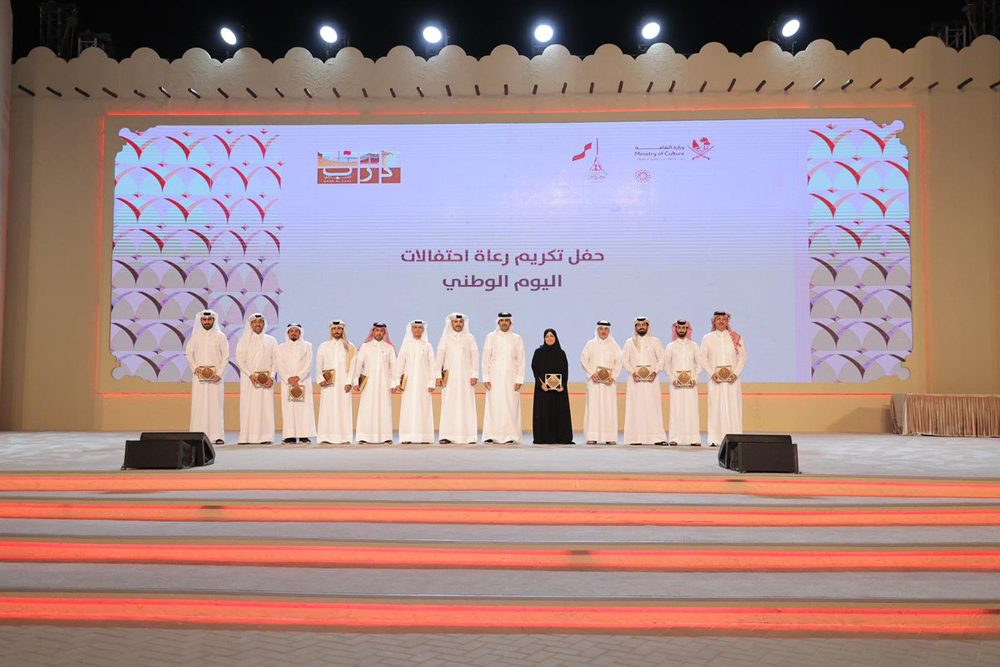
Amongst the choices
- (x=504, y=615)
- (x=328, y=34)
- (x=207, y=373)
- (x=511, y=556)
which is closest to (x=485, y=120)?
(x=328, y=34)

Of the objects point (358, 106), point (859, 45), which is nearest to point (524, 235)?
point (358, 106)

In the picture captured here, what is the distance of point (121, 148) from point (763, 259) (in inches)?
288

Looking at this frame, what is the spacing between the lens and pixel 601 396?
7973 millimetres

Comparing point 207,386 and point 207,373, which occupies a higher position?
point 207,373

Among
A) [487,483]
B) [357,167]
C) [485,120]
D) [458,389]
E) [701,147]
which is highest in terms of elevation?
[485,120]

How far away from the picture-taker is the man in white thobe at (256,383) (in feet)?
26.0

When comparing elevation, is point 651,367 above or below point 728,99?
below

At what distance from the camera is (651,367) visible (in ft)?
26.0

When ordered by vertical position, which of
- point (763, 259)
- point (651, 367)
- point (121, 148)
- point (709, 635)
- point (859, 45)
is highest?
point (859, 45)

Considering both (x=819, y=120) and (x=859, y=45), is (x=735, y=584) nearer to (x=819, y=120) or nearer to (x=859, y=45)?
(x=819, y=120)

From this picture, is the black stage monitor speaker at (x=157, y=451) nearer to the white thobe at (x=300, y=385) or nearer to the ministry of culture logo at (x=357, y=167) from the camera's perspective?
the white thobe at (x=300, y=385)

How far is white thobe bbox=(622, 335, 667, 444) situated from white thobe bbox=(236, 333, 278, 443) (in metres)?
3.31

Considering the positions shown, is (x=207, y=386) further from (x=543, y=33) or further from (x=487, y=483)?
(x=543, y=33)

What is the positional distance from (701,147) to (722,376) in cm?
305
